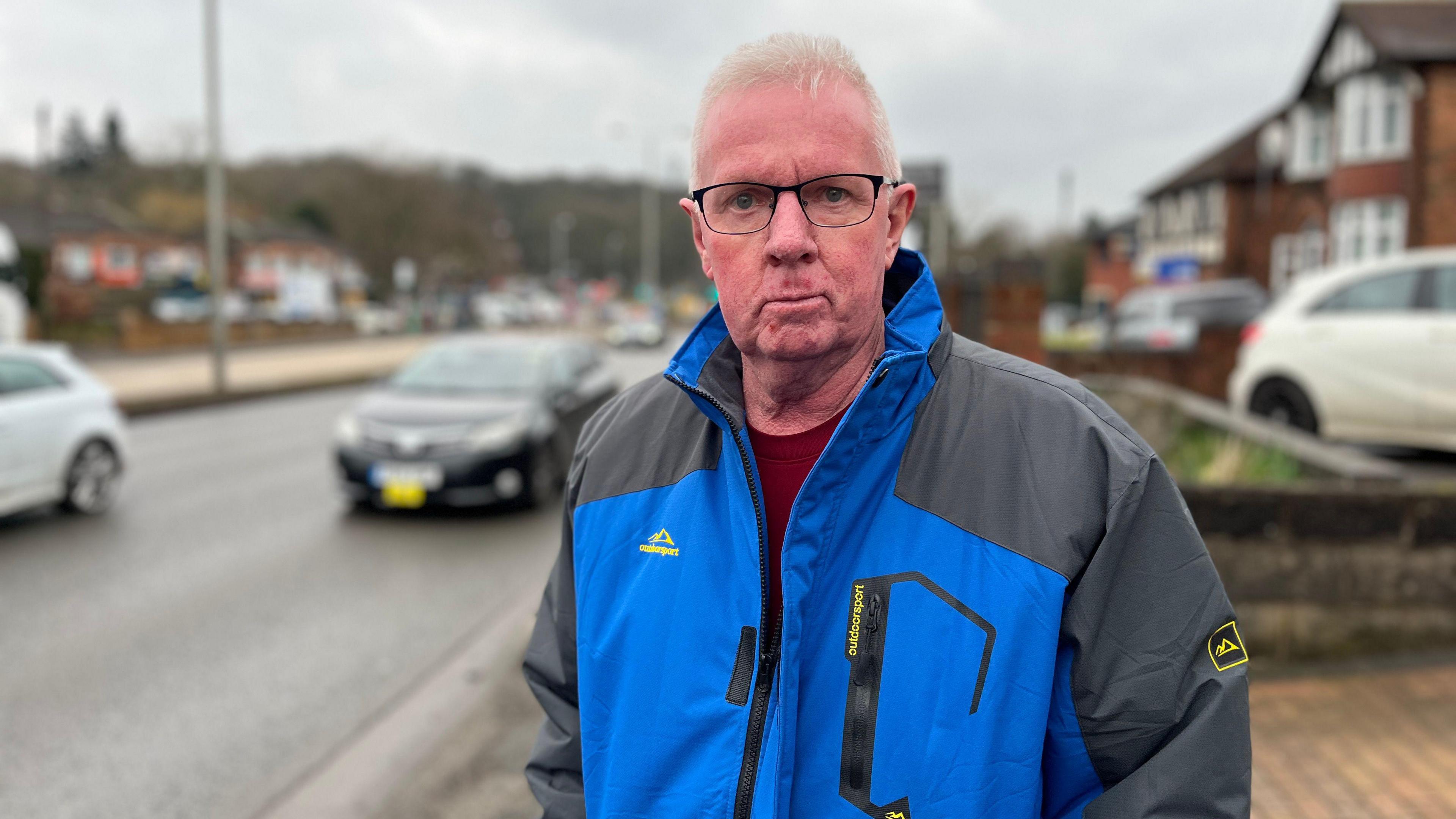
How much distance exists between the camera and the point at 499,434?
8.83 meters

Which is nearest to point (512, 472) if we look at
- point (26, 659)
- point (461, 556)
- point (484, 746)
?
point (461, 556)

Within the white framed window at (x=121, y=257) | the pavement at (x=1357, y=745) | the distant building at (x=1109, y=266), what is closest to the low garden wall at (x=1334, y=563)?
the pavement at (x=1357, y=745)

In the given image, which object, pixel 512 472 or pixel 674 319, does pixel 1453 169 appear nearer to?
pixel 512 472

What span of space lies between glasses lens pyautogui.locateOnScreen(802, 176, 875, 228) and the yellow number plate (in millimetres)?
7494

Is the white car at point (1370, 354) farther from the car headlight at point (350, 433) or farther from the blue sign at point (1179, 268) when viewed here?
the blue sign at point (1179, 268)

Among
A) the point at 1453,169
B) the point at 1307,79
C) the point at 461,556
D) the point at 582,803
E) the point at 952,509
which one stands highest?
the point at 1307,79

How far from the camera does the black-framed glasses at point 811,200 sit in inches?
65.8

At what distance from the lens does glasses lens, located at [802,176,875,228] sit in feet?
5.50

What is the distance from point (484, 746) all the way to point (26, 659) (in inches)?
118

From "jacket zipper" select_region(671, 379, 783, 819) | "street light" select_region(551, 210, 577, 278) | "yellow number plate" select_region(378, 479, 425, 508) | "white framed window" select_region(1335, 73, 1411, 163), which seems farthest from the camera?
"street light" select_region(551, 210, 577, 278)

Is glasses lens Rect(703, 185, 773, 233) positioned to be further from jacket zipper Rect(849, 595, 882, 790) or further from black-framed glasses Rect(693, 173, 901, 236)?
jacket zipper Rect(849, 595, 882, 790)

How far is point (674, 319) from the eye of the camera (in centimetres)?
5991

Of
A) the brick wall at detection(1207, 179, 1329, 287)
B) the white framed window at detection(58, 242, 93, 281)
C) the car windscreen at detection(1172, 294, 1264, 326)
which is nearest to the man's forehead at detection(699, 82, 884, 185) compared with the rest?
the car windscreen at detection(1172, 294, 1264, 326)

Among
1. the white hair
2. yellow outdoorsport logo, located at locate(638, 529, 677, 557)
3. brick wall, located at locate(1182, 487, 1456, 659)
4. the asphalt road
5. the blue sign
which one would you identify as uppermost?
the blue sign
